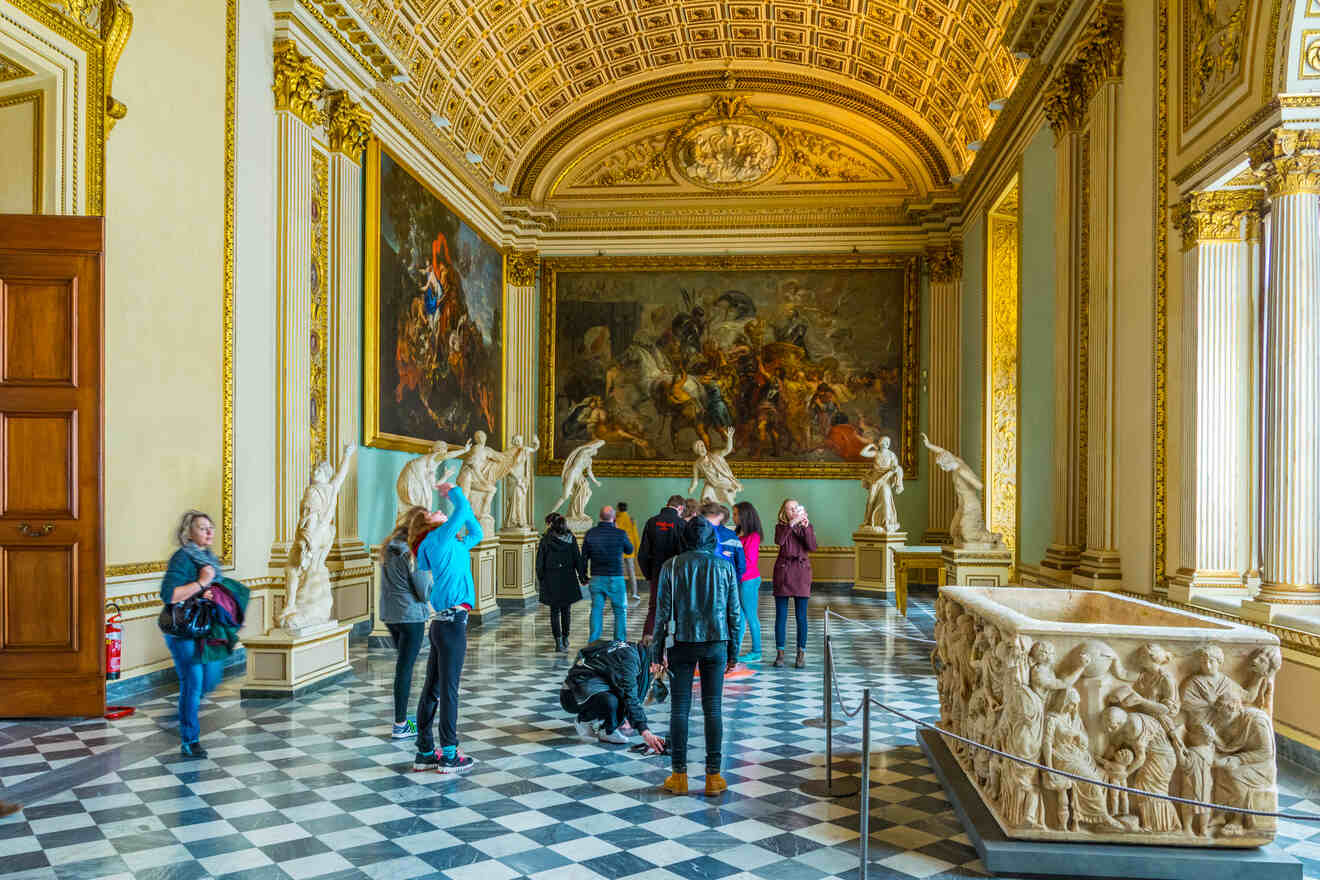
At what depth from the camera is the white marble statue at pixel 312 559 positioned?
376 inches

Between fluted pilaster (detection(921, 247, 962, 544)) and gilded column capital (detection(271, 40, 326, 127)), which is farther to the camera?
fluted pilaster (detection(921, 247, 962, 544))

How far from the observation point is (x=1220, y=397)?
8.58m

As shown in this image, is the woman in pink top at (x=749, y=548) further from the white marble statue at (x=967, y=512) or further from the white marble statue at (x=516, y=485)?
the white marble statue at (x=516, y=485)

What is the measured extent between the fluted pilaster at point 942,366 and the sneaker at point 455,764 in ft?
51.5

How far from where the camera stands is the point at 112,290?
9.19 m

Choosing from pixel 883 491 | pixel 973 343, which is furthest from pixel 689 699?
pixel 973 343

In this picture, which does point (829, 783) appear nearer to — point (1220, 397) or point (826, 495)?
point (1220, 397)

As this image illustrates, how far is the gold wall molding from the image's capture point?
8172mm

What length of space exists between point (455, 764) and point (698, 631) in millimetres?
2052

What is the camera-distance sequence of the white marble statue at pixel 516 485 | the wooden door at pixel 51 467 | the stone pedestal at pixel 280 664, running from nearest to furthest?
the wooden door at pixel 51 467, the stone pedestal at pixel 280 664, the white marble statue at pixel 516 485

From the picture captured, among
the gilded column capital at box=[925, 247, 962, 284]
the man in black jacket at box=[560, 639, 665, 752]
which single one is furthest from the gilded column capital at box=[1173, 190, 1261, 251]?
the gilded column capital at box=[925, 247, 962, 284]

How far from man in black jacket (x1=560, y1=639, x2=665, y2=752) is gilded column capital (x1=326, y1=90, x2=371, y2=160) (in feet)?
28.6

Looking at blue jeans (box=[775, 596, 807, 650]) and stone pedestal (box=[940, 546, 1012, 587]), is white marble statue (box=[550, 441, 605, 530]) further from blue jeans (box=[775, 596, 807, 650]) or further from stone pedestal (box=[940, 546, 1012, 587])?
blue jeans (box=[775, 596, 807, 650])

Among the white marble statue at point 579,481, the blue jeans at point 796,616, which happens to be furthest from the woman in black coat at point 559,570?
the white marble statue at point 579,481
